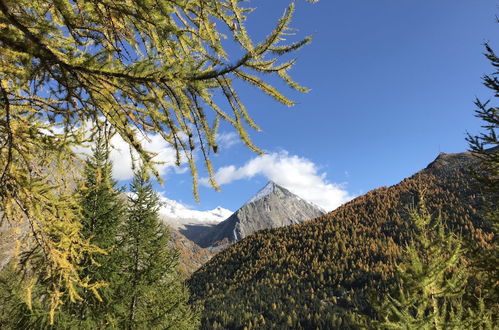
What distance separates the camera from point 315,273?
162 m

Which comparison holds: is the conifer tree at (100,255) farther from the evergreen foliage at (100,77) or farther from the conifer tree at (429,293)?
the conifer tree at (429,293)

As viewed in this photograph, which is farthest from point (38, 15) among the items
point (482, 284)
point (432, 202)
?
point (432, 202)

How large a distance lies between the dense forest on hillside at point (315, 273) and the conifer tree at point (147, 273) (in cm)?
11626

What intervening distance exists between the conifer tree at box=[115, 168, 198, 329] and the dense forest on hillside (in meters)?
116

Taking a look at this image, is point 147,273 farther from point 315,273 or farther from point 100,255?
point 315,273

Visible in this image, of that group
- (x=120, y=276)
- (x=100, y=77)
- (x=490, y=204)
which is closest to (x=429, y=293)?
(x=490, y=204)

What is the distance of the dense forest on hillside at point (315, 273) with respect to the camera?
12825 centimetres

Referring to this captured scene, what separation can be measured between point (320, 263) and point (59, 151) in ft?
586

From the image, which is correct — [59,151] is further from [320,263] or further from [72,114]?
[320,263]

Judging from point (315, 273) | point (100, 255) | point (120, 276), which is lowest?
point (315, 273)

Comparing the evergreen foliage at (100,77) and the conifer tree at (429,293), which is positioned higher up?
the evergreen foliage at (100,77)

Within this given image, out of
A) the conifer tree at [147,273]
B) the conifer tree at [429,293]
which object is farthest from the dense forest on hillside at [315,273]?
the conifer tree at [429,293]

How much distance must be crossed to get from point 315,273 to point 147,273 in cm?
16519

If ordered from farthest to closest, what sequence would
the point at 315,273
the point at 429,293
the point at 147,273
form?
the point at 315,273
the point at 147,273
the point at 429,293
